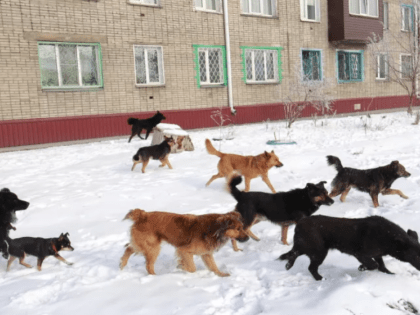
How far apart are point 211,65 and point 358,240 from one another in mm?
13548

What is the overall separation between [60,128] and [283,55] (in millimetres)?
9810

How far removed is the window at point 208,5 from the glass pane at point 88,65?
4.40 metres

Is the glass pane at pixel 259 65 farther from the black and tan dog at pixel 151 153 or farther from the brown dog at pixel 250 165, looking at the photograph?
the brown dog at pixel 250 165

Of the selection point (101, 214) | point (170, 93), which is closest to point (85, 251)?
point (101, 214)

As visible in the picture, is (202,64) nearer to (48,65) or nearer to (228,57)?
(228,57)

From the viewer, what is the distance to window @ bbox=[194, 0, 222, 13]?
15672mm

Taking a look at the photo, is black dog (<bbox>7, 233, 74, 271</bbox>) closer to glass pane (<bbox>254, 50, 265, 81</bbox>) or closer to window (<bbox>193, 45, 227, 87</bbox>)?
window (<bbox>193, 45, 227, 87</bbox>)

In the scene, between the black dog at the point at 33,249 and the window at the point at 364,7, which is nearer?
the black dog at the point at 33,249

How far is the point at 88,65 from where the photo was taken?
1367cm

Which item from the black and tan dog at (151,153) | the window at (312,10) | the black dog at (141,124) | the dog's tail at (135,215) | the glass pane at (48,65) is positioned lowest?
the dog's tail at (135,215)

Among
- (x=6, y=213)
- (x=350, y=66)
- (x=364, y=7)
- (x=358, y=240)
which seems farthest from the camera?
(x=350, y=66)

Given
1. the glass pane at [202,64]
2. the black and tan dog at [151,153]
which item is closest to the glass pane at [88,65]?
→ the glass pane at [202,64]

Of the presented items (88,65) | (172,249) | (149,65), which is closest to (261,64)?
(149,65)

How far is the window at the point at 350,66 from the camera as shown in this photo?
20469mm
